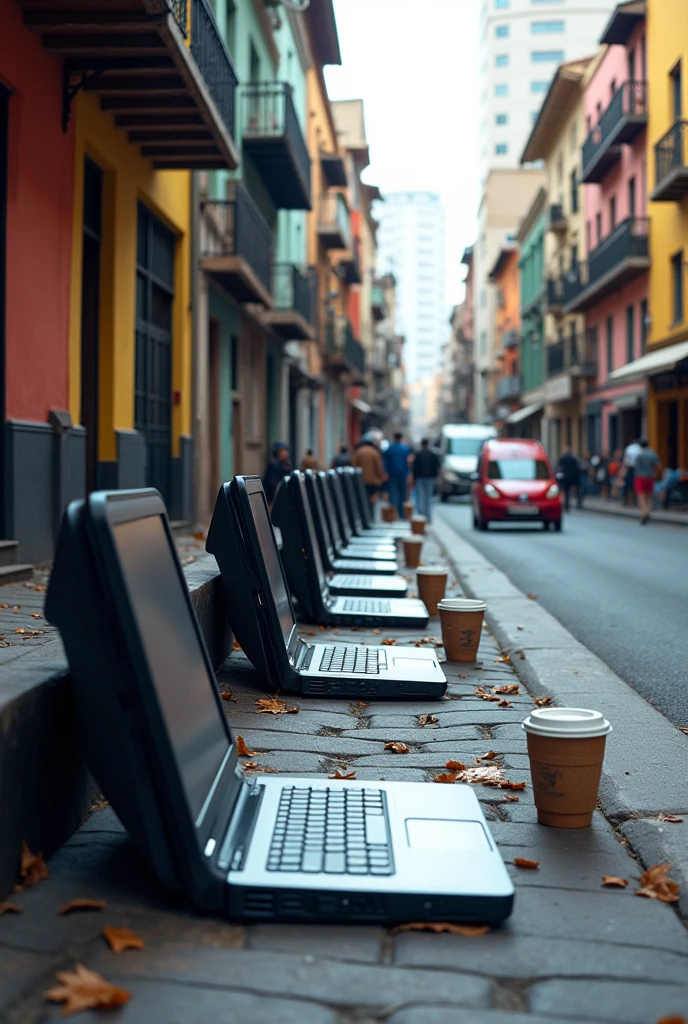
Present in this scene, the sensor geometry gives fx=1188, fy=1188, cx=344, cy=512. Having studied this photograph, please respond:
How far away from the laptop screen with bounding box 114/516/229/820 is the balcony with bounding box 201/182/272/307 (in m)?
14.4

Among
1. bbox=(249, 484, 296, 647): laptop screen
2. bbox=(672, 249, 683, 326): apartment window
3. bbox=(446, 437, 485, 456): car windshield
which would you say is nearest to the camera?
bbox=(249, 484, 296, 647): laptop screen

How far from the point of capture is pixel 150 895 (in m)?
2.81

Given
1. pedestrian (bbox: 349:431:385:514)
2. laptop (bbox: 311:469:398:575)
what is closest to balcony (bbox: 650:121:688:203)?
pedestrian (bbox: 349:431:385:514)

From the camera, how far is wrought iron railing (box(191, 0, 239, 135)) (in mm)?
12883

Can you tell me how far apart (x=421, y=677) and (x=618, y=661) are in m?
2.29

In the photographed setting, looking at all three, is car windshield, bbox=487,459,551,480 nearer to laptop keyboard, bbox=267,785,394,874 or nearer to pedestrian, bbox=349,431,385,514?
pedestrian, bbox=349,431,385,514

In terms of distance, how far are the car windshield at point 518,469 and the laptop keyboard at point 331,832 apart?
20247 millimetres

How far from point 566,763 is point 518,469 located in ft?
67.1

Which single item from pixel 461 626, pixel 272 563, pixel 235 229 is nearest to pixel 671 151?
pixel 235 229

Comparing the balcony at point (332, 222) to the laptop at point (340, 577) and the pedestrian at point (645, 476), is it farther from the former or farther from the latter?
the laptop at point (340, 577)

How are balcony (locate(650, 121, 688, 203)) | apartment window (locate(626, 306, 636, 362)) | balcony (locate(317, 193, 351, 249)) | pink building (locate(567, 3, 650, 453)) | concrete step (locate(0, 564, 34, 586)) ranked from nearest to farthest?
concrete step (locate(0, 564, 34, 586)), balcony (locate(650, 121, 688, 203)), pink building (locate(567, 3, 650, 453)), apartment window (locate(626, 306, 636, 362)), balcony (locate(317, 193, 351, 249))

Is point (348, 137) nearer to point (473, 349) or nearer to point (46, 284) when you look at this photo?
point (473, 349)

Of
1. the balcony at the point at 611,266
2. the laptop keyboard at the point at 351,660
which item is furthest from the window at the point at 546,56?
the laptop keyboard at the point at 351,660

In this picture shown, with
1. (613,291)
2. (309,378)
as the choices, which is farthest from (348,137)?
(309,378)
